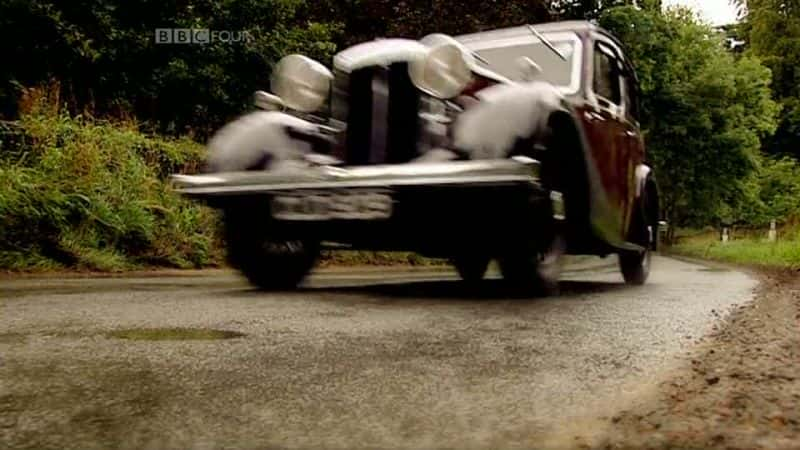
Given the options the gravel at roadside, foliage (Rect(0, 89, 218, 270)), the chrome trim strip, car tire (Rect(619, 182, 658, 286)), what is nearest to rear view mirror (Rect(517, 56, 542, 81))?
the chrome trim strip

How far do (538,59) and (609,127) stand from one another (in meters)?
0.62

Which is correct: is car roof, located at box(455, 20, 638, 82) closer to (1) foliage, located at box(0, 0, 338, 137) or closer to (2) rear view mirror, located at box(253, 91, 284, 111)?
(2) rear view mirror, located at box(253, 91, 284, 111)

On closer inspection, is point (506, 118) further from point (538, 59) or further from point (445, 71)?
point (538, 59)

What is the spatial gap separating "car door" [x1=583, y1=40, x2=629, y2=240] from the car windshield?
0.57ft

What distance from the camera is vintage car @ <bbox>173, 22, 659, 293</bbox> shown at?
4621 millimetres

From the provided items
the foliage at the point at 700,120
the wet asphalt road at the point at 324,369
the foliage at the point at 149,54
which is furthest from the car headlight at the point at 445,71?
the foliage at the point at 700,120

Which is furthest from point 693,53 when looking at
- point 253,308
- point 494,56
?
point 253,308

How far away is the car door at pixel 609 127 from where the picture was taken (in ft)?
18.1

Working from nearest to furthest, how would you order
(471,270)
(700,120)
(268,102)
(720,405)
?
1. (720,405)
2. (268,102)
3. (471,270)
4. (700,120)

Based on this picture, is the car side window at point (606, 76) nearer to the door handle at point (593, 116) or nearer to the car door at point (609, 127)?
the car door at point (609, 127)

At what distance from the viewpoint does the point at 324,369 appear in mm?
2543

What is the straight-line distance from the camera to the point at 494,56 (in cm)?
597

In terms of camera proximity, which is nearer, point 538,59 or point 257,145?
point 257,145

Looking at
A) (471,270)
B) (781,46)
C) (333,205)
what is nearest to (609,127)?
(471,270)
